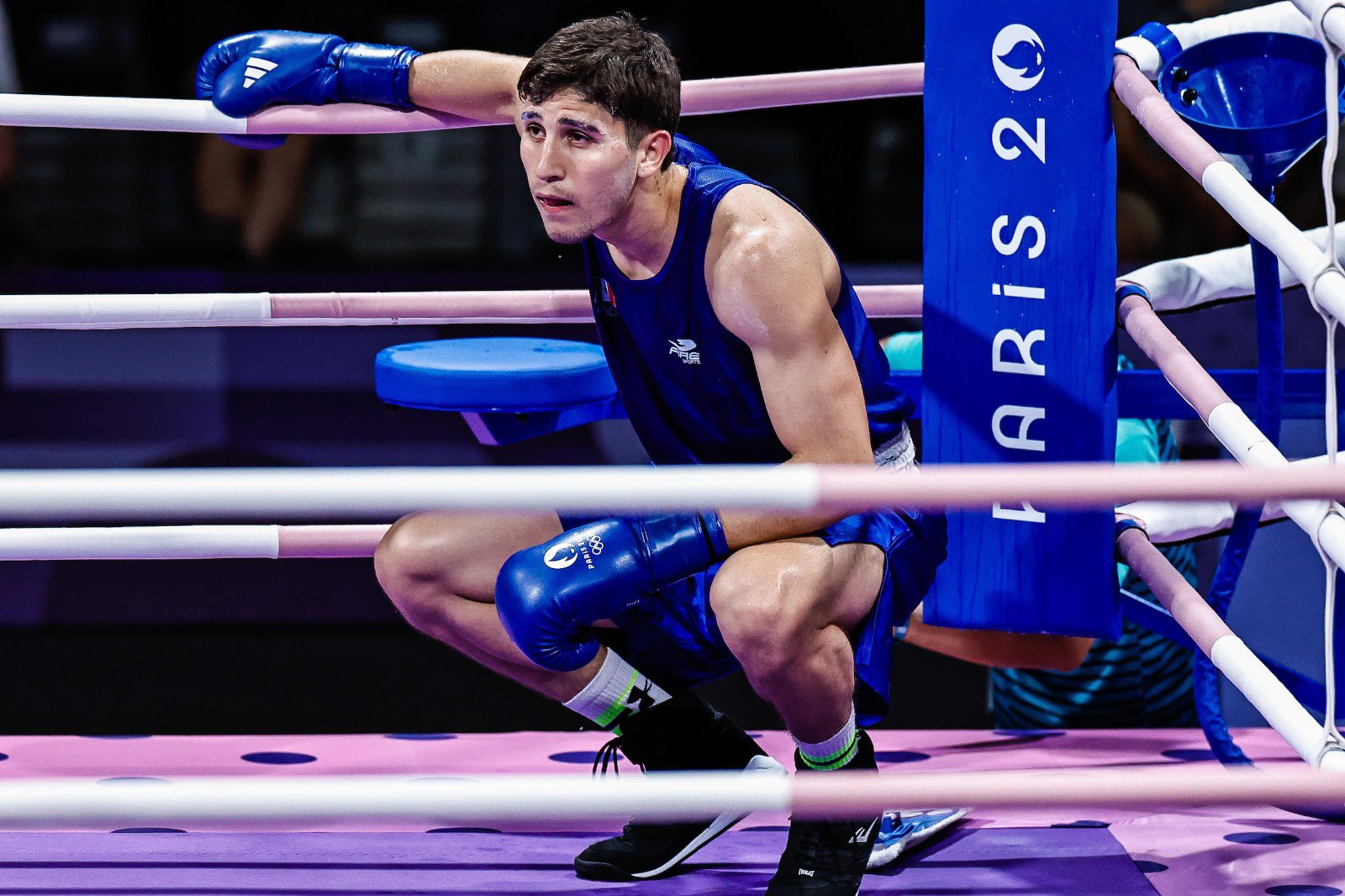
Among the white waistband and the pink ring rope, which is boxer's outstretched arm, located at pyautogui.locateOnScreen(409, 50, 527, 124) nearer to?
the pink ring rope

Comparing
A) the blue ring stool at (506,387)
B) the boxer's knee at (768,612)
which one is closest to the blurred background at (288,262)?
the blue ring stool at (506,387)

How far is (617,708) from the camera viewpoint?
5.71 ft

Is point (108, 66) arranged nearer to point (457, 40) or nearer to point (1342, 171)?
point (457, 40)

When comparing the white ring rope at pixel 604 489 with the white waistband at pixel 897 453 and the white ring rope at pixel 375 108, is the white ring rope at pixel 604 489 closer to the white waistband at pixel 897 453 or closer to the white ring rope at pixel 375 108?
the white waistband at pixel 897 453

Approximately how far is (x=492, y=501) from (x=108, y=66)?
10.1 feet

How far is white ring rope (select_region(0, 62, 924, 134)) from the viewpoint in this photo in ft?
6.13

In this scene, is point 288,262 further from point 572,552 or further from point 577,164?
point 572,552

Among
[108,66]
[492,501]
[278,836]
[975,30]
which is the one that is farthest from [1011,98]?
[108,66]

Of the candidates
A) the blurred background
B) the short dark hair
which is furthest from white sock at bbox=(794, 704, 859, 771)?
the blurred background

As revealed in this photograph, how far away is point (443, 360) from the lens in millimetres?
1999

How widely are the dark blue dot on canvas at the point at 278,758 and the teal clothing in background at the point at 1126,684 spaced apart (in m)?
1.23

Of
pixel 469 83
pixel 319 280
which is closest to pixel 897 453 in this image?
pixel 469 83

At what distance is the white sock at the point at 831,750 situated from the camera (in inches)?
63.5

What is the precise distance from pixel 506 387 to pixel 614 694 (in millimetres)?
414
